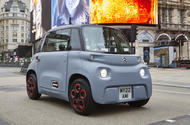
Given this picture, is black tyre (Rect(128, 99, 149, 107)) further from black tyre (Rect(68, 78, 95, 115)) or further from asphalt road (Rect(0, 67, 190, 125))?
black tyre (Rect(68, 78, 95, 115))

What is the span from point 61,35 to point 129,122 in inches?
95.9

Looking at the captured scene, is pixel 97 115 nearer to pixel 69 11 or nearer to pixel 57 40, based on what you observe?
pixel 57 40

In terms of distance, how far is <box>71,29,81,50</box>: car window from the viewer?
4.46 metres

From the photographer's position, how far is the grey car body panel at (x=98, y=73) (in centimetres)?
392

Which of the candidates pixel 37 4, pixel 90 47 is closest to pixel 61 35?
pixel 90 47

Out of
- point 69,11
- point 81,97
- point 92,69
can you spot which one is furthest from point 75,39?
point 69,11

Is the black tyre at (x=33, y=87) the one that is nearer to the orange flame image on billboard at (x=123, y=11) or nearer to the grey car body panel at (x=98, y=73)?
the grey car body panel at (x=98, y=73)

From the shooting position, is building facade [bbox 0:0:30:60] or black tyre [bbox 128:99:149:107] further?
building facade [bbox 0:0:30:60]

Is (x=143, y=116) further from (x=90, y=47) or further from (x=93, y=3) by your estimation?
(x=93, y=3)

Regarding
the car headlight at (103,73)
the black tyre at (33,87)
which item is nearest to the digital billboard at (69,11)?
the black tyre at (33,87)

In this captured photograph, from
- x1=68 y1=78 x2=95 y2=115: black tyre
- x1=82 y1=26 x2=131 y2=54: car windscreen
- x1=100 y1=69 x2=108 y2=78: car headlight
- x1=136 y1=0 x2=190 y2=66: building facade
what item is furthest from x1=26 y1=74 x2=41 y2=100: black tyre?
x1=136 y1=0 x2=190 y2=66: building facade

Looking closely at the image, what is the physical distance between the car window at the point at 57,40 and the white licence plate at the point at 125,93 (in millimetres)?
1483

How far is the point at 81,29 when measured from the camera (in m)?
4.53

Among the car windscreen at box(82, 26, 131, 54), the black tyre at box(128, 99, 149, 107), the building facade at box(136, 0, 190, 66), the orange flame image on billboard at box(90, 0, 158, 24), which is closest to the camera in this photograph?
the car windscreen at box(82, 26, 131, 54)
